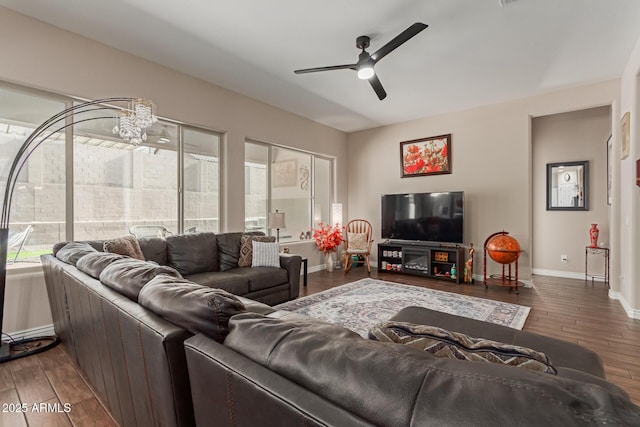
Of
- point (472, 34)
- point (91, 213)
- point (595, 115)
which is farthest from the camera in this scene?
point (595, 115)

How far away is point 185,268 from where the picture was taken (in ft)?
11.1

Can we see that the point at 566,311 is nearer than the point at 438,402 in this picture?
No

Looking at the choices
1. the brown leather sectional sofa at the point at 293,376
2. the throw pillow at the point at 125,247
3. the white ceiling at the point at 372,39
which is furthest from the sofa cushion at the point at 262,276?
the white ceiling at the point at 372,39

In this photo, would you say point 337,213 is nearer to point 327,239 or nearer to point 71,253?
point 327,239

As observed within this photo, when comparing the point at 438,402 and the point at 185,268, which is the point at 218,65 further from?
the point at 438,402

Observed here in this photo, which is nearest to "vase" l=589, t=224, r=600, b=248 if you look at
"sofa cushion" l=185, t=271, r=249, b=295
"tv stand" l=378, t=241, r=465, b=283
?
"tv stand" l=378, t=241, r=465, b=283

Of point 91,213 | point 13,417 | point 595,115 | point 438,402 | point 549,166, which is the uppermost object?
point 595,115

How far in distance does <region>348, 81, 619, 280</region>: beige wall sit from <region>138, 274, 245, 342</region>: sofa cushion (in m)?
5.06

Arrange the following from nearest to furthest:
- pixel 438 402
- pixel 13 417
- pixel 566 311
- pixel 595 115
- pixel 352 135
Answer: pixel 438 402
pixel 13 417
pixel 566 311
pixel 595 115
pixel 352 135

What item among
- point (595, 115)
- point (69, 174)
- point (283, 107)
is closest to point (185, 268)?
point (69, 174)

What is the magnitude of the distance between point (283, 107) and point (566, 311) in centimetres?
481

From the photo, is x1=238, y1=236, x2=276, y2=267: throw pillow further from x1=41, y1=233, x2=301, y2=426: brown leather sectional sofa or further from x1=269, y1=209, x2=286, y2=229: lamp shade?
x1=41, y1=233, x2=301, y2=426: brown leather sectional sofa

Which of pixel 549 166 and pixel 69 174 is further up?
pixel 549 166

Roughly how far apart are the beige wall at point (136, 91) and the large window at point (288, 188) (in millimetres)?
258
